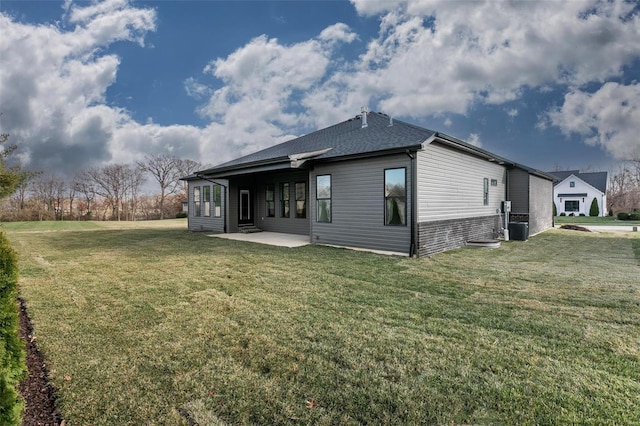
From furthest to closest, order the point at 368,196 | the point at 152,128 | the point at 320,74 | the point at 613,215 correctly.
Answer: the point at 613,215 < the point at 152,128 < the point at 320,74 < the point at 368,196

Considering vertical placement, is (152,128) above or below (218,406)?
above

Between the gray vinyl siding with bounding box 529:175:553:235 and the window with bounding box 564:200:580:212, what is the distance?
82.7 ft

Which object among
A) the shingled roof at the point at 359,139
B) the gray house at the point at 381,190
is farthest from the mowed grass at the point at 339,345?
the shingled roof at the point at 359,139

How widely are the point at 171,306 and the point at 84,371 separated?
1589 millimetres

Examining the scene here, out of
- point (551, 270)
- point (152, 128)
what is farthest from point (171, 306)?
point (152, 128)

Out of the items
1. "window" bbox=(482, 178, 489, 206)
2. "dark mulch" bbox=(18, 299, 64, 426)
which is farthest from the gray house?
"dark mulch" bbox=(18, 299, 64, 426)

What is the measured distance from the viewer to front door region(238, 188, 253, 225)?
48.6ft

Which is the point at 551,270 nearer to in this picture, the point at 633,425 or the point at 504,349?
the point at 504,349

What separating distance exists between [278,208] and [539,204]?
12527mm

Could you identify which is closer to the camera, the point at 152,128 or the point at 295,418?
the point at 295,418

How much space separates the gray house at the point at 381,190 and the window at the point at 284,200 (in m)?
0.04

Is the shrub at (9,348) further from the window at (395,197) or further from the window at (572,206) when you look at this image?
the window at (572,206)

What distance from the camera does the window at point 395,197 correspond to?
823 centimetres

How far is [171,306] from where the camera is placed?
4148mm
